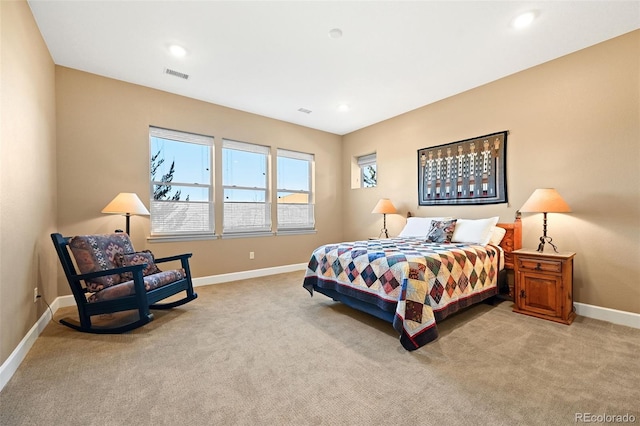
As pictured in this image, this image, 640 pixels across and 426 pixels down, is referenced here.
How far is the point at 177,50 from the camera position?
2.87 m

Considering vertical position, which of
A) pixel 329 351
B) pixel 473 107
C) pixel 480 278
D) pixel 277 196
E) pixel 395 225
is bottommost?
pixel 329 351

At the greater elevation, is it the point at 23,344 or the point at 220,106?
the point at 220,106

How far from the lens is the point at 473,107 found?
3768 mm

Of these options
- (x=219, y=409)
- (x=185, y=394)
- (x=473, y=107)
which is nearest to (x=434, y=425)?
(x=219, y=409)

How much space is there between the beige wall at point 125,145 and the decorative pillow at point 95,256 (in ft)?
2.83

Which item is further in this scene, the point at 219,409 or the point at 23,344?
the point at 23,344

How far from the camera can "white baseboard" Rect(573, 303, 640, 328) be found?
2549 millimetres

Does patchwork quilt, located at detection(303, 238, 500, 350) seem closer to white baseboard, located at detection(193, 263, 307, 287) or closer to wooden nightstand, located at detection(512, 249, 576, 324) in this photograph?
wooden nightstand, located at detection(512, 249, 576, 324)

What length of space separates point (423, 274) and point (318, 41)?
244 centimetres

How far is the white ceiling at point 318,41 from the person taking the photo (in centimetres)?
231

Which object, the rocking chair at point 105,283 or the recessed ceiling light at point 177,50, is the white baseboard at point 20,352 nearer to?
the rocking chair at point 105,283

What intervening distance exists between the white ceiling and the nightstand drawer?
2.22m

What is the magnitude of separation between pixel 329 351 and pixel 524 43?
11.6ft

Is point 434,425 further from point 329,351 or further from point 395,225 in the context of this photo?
point 395,225
